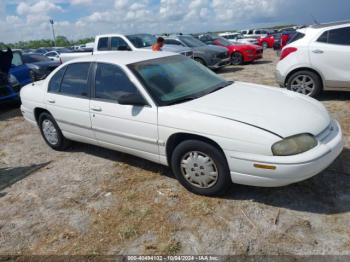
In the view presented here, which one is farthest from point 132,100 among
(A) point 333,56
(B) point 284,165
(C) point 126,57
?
(A) point 333,56

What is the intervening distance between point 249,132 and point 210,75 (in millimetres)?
1690

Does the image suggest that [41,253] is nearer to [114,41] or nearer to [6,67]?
[6,67]

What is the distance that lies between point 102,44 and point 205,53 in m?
4.07

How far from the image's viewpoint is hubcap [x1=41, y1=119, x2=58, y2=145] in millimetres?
5227

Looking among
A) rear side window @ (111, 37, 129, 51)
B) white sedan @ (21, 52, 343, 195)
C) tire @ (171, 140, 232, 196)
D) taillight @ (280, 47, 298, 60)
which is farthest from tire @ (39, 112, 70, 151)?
rear side window @ (111, 37, 129, 51)

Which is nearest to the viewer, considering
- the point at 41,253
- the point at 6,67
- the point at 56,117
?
the point at 41,253

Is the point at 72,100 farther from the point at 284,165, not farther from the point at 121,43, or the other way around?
the point at 121,43

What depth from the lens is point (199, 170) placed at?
3.43 meters

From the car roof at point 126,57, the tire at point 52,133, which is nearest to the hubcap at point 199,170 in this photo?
the car roof at point 126,57

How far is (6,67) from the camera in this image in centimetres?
898

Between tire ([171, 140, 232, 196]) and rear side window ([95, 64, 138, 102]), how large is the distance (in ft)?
3.22

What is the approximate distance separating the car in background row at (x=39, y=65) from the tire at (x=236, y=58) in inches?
317

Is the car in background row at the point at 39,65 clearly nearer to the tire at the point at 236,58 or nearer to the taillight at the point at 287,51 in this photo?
the taillight at the point at 287,51

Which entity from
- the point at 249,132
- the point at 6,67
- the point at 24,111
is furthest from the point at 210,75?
the point at 6,67
